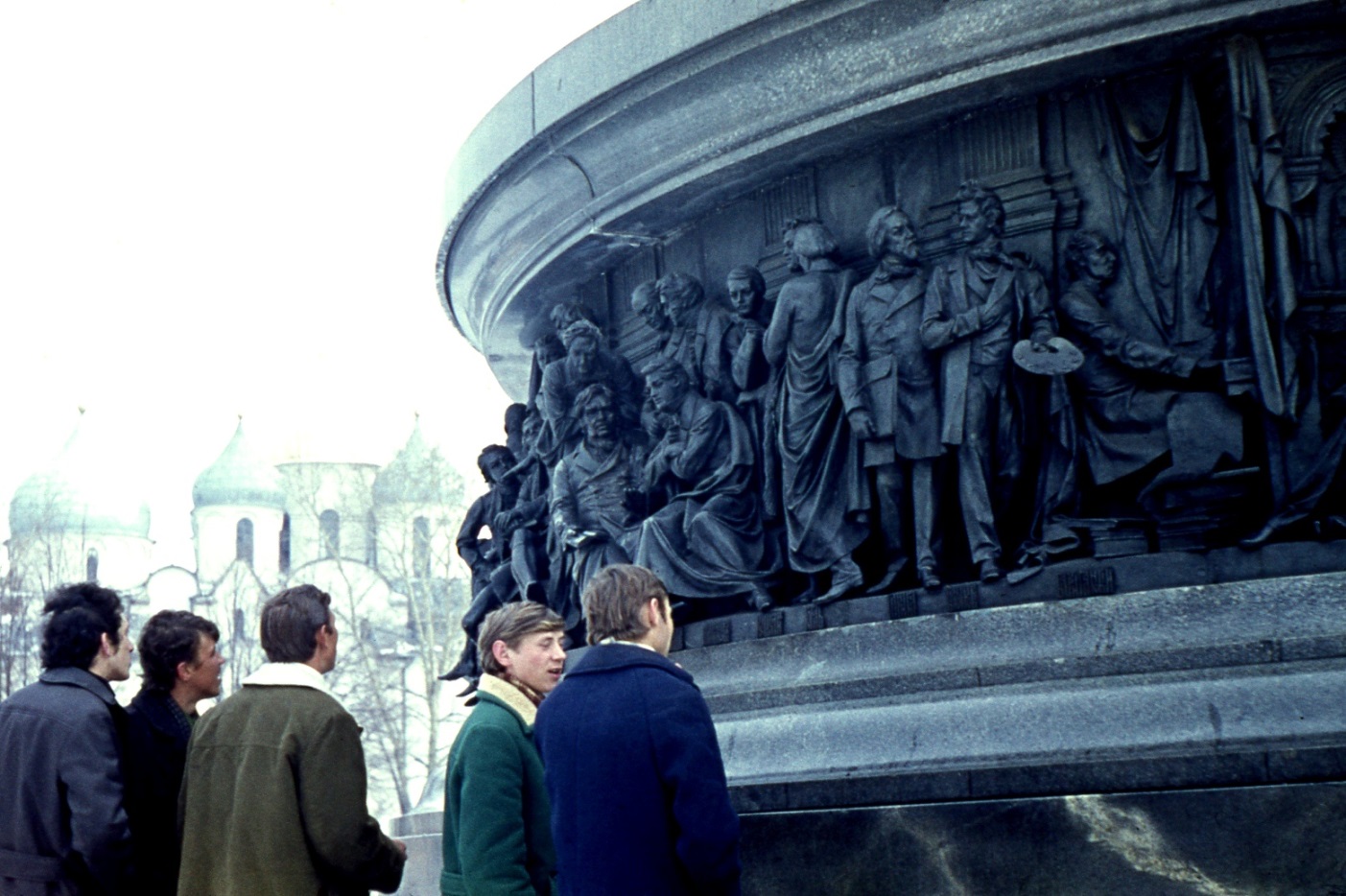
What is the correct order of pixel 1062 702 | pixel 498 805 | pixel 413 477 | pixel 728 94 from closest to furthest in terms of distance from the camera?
pixel 498 805, pixel 1062 702, pixel 728 94, pixel 413 477

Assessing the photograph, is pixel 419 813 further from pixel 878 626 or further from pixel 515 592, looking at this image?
pixel 878 626

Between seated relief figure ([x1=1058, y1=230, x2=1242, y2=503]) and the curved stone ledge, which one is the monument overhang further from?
the curved stone ledge

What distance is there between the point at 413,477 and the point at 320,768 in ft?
142

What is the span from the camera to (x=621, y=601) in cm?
383

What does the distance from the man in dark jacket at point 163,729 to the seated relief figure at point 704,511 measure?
8.10 feet

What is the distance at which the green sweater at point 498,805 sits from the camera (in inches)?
154

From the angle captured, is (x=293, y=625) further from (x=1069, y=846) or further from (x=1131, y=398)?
(x=1131, y=398)

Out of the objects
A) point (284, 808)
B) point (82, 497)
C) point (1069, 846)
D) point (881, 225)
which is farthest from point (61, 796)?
point (82, 497)

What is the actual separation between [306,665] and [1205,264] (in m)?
3.39

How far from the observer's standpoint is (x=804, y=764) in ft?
18.9

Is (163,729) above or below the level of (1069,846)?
above

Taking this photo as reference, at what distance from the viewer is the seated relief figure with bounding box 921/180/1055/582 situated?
6.15m

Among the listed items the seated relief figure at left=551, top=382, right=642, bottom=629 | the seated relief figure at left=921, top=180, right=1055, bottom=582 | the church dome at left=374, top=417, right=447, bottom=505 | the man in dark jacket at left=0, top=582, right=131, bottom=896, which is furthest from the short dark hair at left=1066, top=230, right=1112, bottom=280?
the church dome at left=374, top=417, right=447, bottom=505

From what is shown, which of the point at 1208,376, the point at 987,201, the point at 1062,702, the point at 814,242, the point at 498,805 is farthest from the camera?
the point at 814,242
